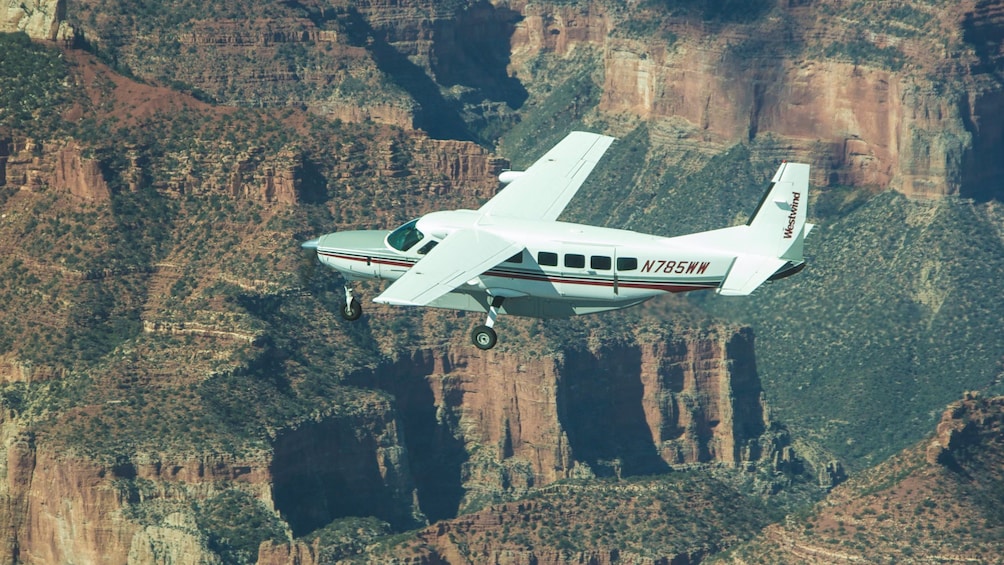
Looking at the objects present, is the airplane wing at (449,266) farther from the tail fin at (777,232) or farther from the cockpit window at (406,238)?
the tail fin at (777,232)

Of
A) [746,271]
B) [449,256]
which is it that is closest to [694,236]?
[746,271]

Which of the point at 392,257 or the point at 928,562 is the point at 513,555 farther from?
the point at 392,257

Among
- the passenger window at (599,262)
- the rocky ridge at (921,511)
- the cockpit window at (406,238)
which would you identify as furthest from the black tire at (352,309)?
the rocky ridge at (921,511)

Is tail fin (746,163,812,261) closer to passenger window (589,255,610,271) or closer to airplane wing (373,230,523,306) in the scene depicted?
passenger window (589,255,610,271)

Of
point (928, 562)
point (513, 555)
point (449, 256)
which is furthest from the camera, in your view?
point (513, 555)

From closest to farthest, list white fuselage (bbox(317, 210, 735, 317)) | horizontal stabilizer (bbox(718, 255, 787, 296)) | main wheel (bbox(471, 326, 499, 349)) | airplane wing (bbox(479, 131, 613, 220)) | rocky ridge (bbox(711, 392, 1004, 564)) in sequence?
horizontal stabilizer (bbox(718, 255, 787, 296)), white fuselage (bbox(317, 210, 735, 317)), main wheel (bbox(471, 326, 499, 349)), airplane wing (bbox(479, 131, 613, 220)), rocky ridge (bbox(711, 392, 1004, 564))

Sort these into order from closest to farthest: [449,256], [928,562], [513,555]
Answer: [449,256], [928,562], [513,555]

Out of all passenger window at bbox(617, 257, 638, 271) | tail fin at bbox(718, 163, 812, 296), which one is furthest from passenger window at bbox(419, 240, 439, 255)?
tail fin at bbox(718, 163, 812, 296)
